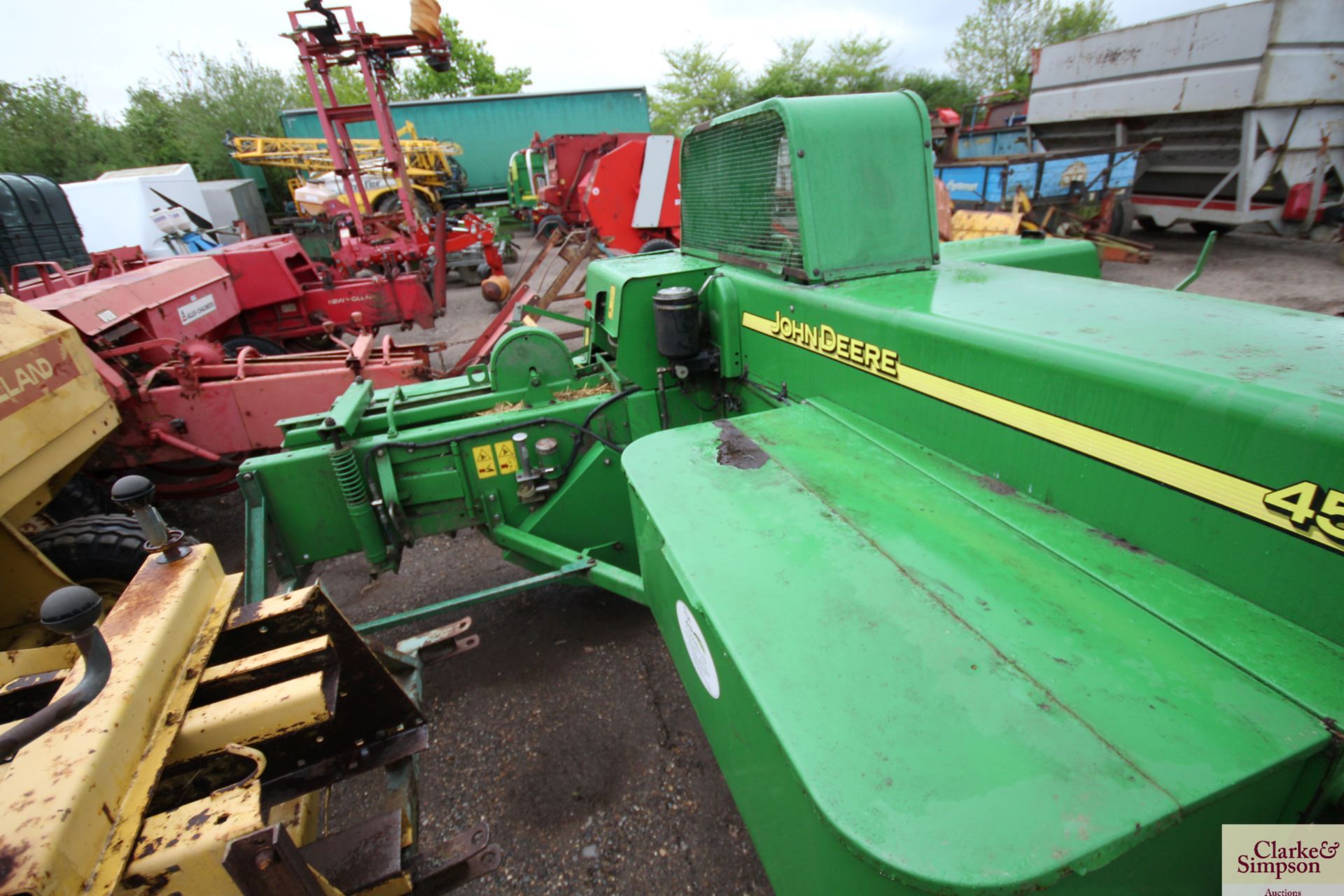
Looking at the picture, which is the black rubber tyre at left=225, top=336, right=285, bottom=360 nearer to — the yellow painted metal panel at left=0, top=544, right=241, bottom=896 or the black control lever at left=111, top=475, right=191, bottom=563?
the black control lever at left=111, top=475, right=191, bottom=563

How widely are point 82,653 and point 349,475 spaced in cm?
178

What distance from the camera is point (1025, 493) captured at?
1592 millimetres

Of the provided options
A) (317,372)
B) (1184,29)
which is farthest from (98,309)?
(1184,29)

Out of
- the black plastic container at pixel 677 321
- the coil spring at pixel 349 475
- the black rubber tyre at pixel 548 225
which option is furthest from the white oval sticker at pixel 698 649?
the black rubber tyre at pixel 548 225

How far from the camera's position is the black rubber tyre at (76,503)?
3629 mm

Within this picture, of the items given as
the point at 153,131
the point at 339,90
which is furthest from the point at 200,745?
the point at 339,90

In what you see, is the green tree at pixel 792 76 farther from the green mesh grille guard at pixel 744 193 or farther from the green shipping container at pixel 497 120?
the green mesh grille guard at pixel 744 193

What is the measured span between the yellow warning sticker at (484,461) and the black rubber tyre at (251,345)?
4561 millimetres

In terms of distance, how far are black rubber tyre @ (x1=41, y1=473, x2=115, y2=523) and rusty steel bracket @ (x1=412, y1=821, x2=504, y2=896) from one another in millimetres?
3275

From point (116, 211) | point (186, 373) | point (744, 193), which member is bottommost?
point (186, 373)

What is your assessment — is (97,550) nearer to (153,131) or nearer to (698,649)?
(698,649)

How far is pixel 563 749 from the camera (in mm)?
2531

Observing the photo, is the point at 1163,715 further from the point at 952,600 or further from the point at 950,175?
the point at 950,175

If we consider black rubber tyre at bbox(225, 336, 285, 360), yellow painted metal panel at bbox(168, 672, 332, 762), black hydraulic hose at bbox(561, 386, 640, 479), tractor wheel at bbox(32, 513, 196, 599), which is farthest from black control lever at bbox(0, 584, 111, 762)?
black rubber tyre at bbox(225, 336, 285, 360)
